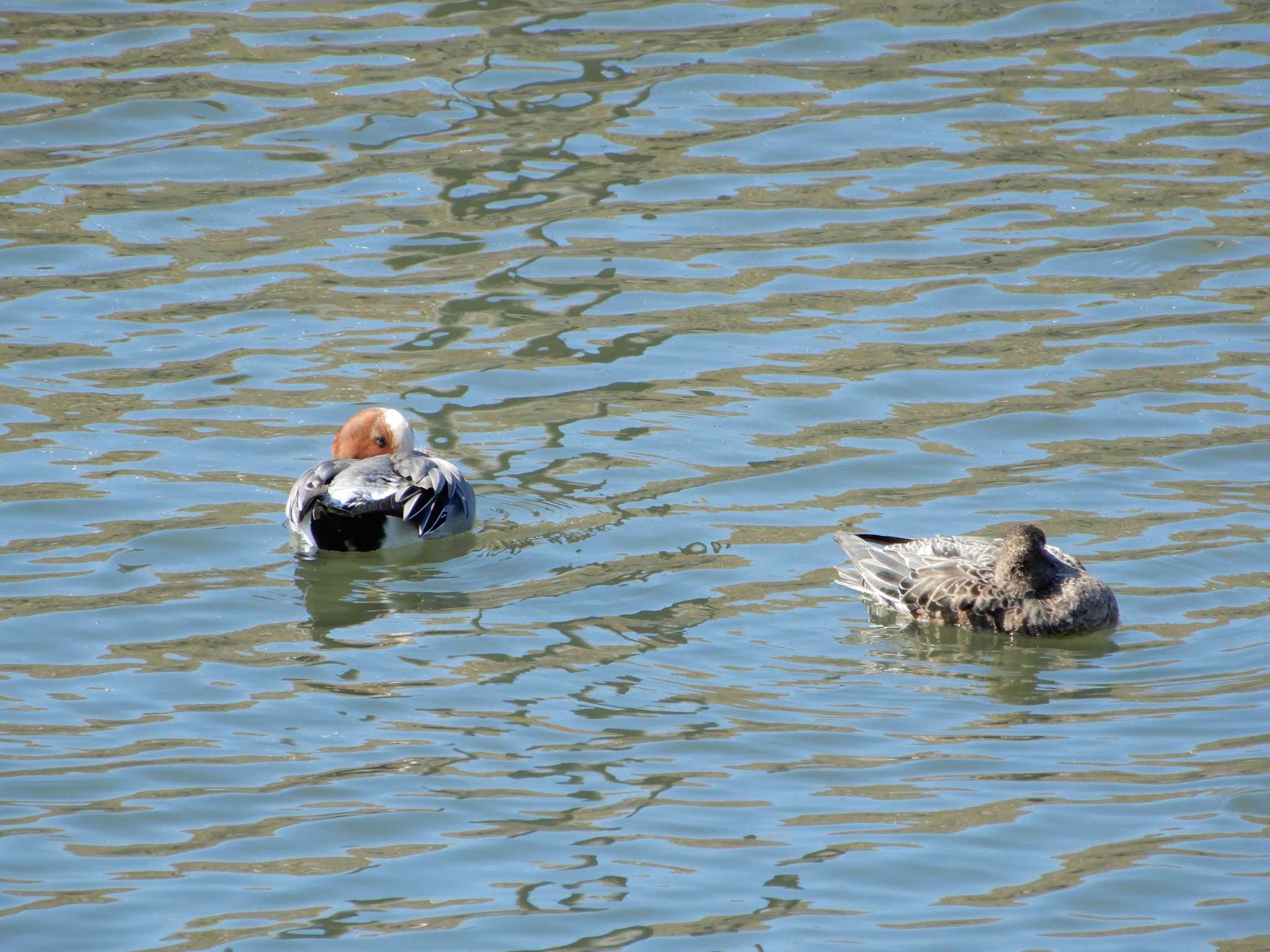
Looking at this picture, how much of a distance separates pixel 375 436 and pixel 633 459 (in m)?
1.39

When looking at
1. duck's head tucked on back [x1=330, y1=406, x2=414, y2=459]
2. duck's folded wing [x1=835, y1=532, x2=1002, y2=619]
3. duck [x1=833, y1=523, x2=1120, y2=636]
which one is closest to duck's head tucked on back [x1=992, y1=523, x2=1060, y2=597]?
duck [x1=833, y1=523, x2=1120, y2=636]

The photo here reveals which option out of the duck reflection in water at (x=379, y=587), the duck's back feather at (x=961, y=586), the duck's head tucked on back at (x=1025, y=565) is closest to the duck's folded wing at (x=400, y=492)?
the duck reflection in water at (x=379, y=587)

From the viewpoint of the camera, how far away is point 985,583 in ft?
28.1

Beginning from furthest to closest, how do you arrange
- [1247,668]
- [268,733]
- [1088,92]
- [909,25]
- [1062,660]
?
1. [909,25]
2. [1088,92]
3. [1062,660]
4. [1247,668]
5. [268,733]

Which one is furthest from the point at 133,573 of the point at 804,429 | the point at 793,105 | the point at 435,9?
the point at 435,9

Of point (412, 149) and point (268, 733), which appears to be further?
point (412, 149)

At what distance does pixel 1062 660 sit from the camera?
26.9ft

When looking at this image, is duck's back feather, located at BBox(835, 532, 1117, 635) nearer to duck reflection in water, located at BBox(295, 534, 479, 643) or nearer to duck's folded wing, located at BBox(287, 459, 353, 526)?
duck reflection in water, located at BBox(295, 534, 479, 643)

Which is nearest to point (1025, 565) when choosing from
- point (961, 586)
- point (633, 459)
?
point (961, 586)

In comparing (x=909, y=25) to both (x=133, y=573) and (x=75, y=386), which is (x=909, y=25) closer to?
(x=75, y=386)

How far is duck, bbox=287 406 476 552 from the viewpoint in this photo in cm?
920

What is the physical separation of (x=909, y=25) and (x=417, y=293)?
21.0 feet

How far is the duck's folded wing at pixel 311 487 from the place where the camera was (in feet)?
30.1

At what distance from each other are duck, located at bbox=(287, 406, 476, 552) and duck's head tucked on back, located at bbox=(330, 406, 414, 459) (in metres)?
0.23
